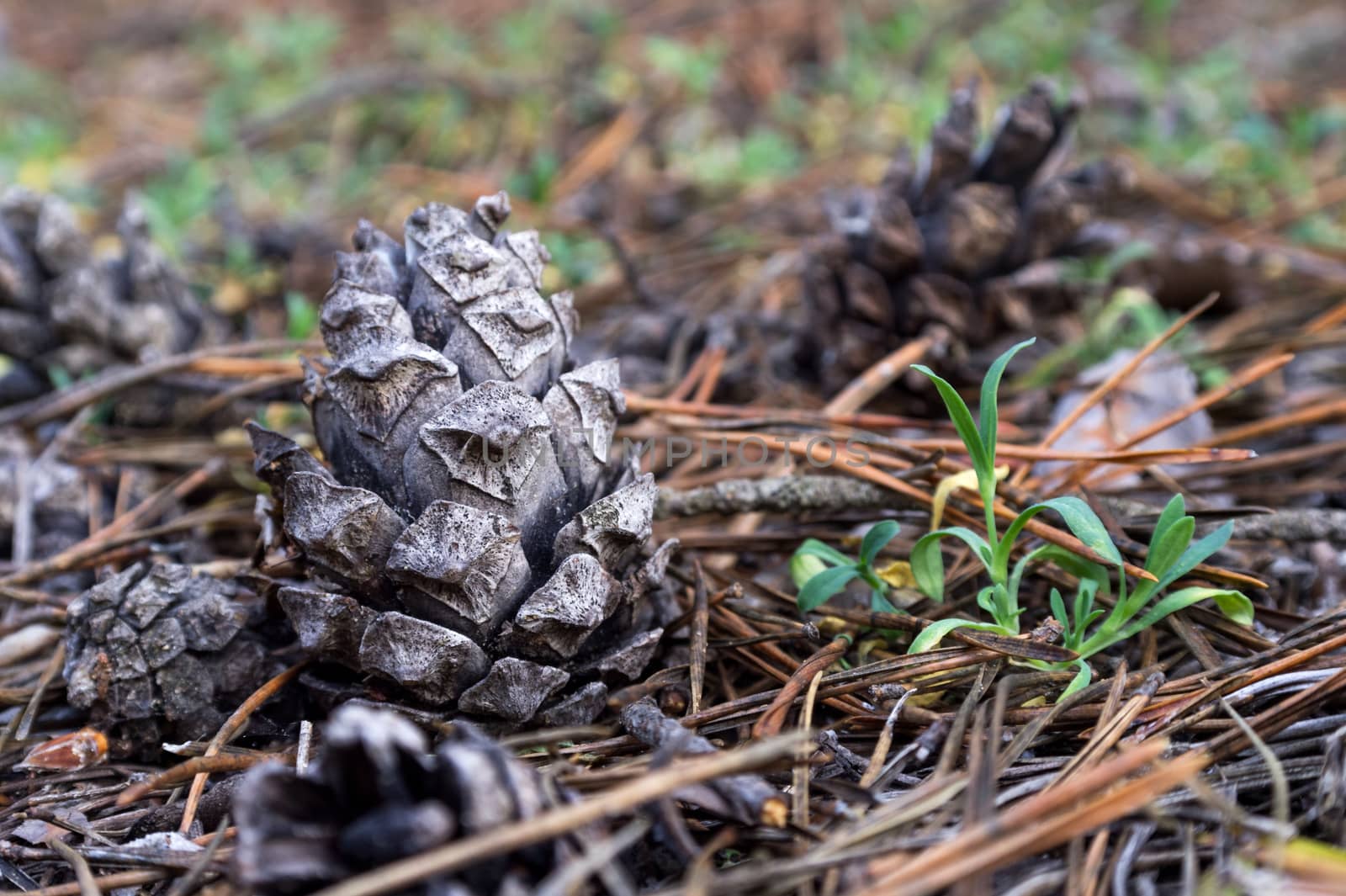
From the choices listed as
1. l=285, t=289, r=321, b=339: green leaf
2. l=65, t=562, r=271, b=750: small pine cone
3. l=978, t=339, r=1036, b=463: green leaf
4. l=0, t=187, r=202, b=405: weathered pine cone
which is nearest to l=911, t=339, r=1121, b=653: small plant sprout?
l=978, t=339, r=1036, b=463: green leaf

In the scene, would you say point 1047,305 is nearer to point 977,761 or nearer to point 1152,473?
point 1152,473

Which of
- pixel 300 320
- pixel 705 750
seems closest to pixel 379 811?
pixel 705 750

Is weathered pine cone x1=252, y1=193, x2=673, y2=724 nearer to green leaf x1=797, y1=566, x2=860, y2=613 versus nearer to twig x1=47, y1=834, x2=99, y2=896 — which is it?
green leaf x1=797, y1=566, x2=860, y2=613

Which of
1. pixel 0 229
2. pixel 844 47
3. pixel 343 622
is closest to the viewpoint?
pixel 343 622

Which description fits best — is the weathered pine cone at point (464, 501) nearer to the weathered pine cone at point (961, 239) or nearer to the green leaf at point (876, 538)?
the green leaf at point (876, 538)

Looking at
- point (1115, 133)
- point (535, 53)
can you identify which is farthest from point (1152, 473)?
point (535, 53)
